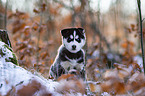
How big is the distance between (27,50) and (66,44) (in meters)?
2.21

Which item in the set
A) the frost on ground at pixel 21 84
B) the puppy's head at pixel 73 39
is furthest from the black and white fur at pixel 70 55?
the frost on ground at pixel 21 84

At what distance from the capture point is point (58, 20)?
1625 centimetres

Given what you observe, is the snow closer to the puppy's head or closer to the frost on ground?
the frost on ground

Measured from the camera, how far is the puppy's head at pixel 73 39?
3857 mm

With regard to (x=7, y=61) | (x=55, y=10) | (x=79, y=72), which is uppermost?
(x=55, y=10)

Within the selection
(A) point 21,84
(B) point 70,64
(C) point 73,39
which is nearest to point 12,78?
(A) point 21,84

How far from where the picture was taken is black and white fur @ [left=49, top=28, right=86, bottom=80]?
3.82 meters

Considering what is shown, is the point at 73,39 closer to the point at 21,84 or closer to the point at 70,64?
the point at 70,64

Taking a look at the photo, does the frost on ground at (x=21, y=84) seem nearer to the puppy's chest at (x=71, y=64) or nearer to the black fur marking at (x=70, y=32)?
the puppy's chest at (x=71, y=64)

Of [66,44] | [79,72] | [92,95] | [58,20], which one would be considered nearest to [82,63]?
[79,72]

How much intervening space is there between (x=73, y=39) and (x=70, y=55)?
379 millimetres

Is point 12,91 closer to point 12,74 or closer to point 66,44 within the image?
point 12,74

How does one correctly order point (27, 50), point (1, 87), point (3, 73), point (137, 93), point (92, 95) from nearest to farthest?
point (137, 93)
point (1, 87)
point (3, 73)
point (92, 95)
point (27, 50)

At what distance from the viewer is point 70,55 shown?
386cm
